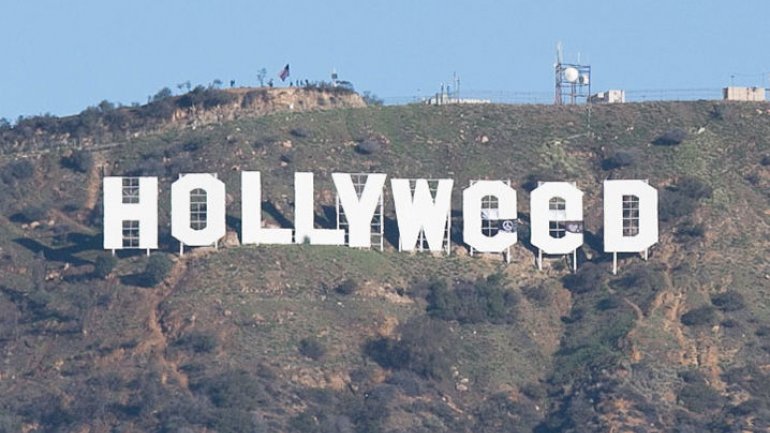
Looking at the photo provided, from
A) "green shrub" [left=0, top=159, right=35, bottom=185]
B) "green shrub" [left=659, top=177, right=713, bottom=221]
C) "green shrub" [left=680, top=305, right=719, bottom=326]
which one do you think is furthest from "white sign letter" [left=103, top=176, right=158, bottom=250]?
"green shrub" [left=659, top=177, right=713, bottom=221]

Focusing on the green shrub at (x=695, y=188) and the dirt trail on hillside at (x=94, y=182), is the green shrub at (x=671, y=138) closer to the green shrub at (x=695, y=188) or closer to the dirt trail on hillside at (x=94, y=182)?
the green shrub at (x=695, y=188)

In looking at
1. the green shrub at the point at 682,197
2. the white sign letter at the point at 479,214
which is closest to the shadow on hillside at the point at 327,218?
the white sign letter at the point at 479,214

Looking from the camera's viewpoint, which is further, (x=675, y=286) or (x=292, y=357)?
(x=675, y=286)

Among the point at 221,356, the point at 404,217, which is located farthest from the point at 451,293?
the point at 221,356

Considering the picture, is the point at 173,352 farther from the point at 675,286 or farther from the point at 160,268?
the point at 675,286

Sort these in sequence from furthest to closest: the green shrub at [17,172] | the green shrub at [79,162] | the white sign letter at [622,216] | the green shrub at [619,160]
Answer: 1. the green shrub at [619,160]
2. the green shrub at [79,162]
3. the green shrub at [17,172]
4. the white sign letter at [622,216]
